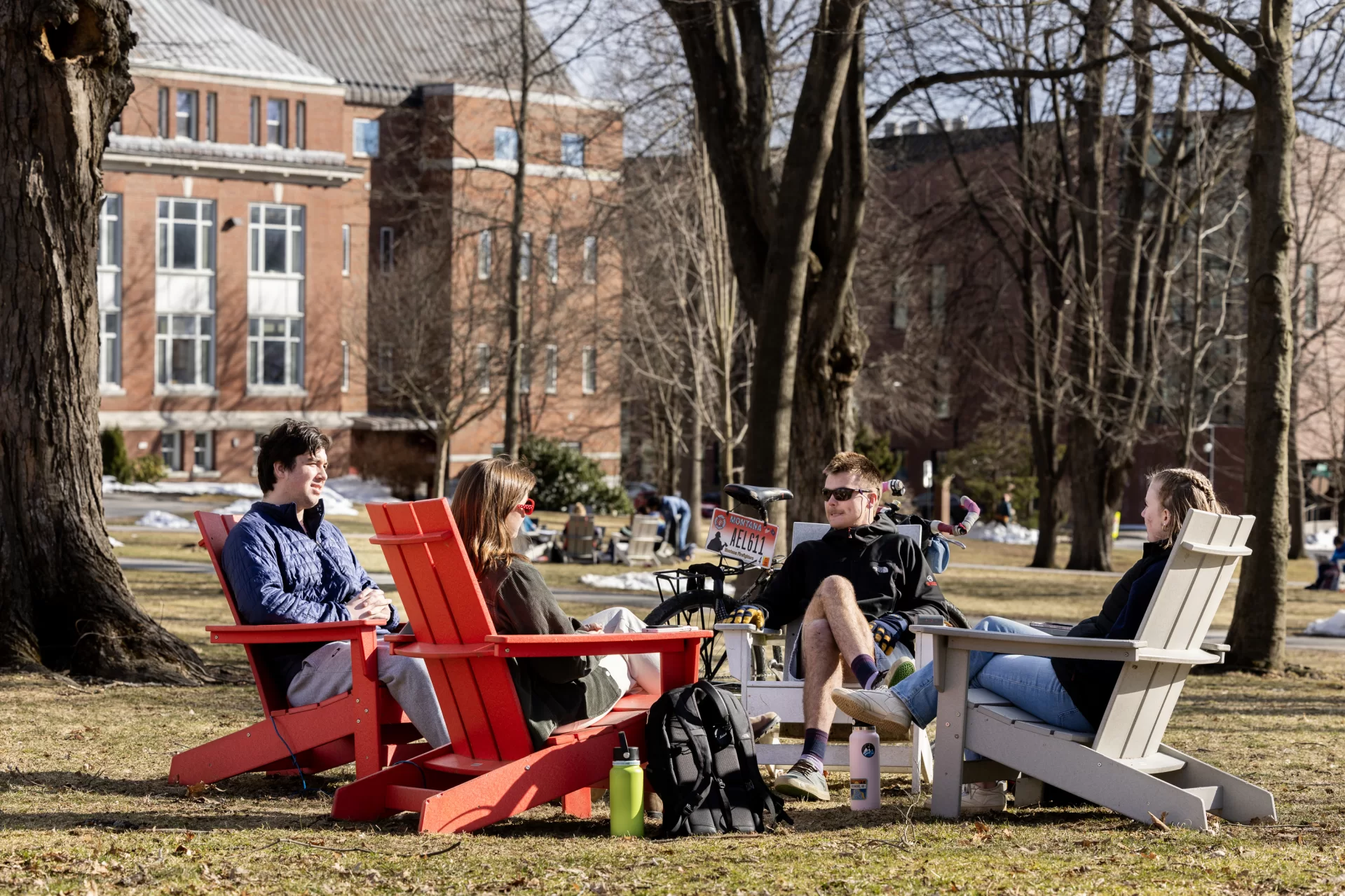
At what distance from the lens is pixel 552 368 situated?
174ft

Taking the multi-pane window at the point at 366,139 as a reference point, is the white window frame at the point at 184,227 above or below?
below

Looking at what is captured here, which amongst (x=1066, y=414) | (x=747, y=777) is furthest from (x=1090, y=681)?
(x=1066, y=414)

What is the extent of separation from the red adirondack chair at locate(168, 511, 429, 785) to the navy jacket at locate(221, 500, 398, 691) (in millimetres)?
68

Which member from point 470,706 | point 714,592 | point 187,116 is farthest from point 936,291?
point 470,706

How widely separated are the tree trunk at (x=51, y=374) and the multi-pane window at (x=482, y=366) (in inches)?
1399

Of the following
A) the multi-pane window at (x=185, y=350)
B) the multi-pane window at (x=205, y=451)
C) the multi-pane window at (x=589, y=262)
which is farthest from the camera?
the multi-pane window at (x=205, y=451)

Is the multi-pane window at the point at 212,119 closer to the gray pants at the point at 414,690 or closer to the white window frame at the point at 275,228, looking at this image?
the white window frame at the point at 275,228

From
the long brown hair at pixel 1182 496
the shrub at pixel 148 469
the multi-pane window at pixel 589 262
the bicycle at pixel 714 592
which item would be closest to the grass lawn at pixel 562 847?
the bicycle at pixel 714 592

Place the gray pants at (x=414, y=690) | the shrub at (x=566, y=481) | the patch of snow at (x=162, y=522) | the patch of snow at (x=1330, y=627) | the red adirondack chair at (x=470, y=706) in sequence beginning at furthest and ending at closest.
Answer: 1. the shrub at (x=566, y=481)
2. the patch of snow at (x=162, y=522)
3. the patch of snow at (x=1330, y=627)
4. the gray pants at (x=414, y=690)
5. the red adirondack chair at (x=470, y=706)

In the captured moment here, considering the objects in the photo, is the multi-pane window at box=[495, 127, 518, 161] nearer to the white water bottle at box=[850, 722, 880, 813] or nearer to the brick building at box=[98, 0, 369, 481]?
the brick building at box=[98, 0, 369, 481]

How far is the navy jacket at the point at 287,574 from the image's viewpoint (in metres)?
6.39

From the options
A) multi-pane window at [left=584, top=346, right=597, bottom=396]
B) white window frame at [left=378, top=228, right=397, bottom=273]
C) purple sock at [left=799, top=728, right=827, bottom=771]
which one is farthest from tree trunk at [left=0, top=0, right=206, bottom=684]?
white window frame at [left=378, top=228, right=397, bottom=273]

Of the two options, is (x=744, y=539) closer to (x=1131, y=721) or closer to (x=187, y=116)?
(x=1131, y=721)

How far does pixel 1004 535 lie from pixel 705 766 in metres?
35.9
